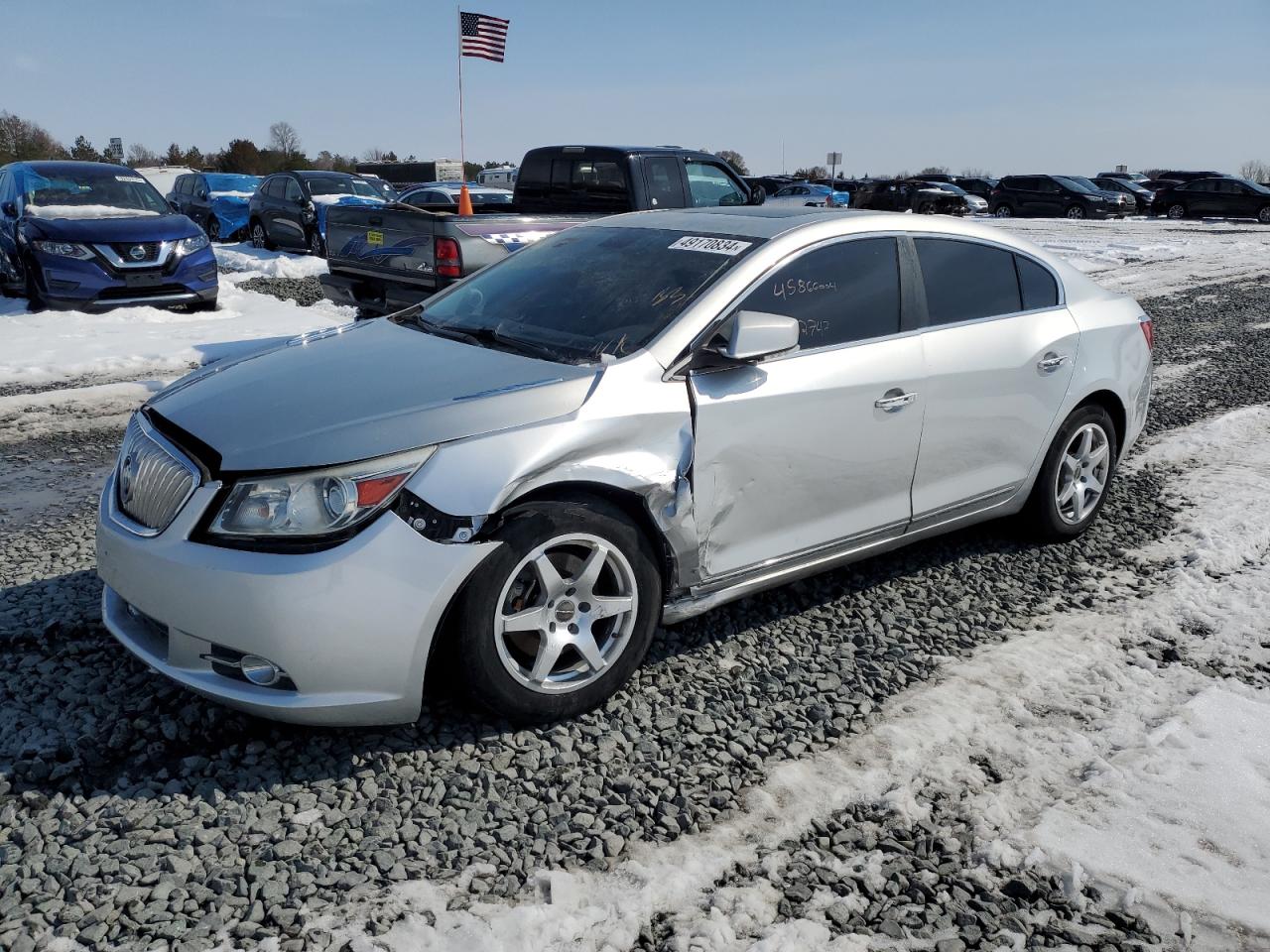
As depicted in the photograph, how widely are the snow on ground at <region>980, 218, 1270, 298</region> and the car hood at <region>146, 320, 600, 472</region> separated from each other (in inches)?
539

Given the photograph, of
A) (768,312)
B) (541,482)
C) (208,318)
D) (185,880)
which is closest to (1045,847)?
(541,482)

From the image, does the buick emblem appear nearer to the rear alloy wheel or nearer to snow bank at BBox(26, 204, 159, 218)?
snow bank at BBox(26, 204, 159, 218)

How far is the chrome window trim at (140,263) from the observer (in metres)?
10.9

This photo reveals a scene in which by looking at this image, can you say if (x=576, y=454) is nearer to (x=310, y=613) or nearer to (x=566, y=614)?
(x=566, y=614)

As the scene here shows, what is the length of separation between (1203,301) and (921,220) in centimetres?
1149

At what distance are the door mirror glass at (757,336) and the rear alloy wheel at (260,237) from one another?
17224 mm

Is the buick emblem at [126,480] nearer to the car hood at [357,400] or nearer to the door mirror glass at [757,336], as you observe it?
the car hood at [357,400]

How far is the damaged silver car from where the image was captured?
287 cm

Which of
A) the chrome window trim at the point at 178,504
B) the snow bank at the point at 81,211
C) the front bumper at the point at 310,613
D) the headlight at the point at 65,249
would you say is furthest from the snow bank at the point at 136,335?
the front bumper at the point at 310,613

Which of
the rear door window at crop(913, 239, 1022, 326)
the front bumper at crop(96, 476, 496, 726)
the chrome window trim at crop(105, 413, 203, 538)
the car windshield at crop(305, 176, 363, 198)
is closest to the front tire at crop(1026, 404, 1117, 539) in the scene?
the rear door window at crop(913, 239, 1022, 326)

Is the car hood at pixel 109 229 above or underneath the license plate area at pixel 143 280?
above

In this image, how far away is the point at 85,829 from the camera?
273cm

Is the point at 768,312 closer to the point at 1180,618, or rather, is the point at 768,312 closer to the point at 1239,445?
the point at 1180,618

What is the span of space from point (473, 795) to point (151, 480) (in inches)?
54.2
